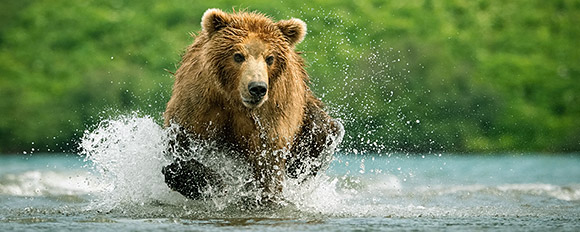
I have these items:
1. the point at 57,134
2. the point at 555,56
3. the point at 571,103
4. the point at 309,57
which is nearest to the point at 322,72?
the point at 309,57

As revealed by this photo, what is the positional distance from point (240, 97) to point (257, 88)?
35 cm

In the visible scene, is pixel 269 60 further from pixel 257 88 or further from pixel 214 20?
pixel 214 20

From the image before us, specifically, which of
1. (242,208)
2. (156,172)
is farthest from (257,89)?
(156,172)

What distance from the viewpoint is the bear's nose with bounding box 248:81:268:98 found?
21.9ft

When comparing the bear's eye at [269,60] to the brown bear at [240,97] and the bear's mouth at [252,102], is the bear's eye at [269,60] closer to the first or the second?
the brown bear at [240,97]

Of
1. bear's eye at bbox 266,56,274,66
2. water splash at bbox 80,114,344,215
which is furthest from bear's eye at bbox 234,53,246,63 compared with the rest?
water splash at bbox 80,114,344,215

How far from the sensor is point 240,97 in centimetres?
700

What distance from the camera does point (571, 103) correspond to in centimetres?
4362

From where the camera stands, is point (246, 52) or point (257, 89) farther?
point (246, 52)

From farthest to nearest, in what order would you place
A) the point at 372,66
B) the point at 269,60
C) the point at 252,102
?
the point at 372,66 < the point at 269,60 < the point at 252,102

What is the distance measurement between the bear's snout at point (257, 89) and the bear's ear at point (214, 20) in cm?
84

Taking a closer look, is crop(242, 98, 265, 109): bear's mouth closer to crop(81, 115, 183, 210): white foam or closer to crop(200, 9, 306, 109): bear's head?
crop(200, 9, 306, 109): bear's head

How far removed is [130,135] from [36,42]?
138 ft

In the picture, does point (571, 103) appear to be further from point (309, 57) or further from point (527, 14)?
point (309, 57)
